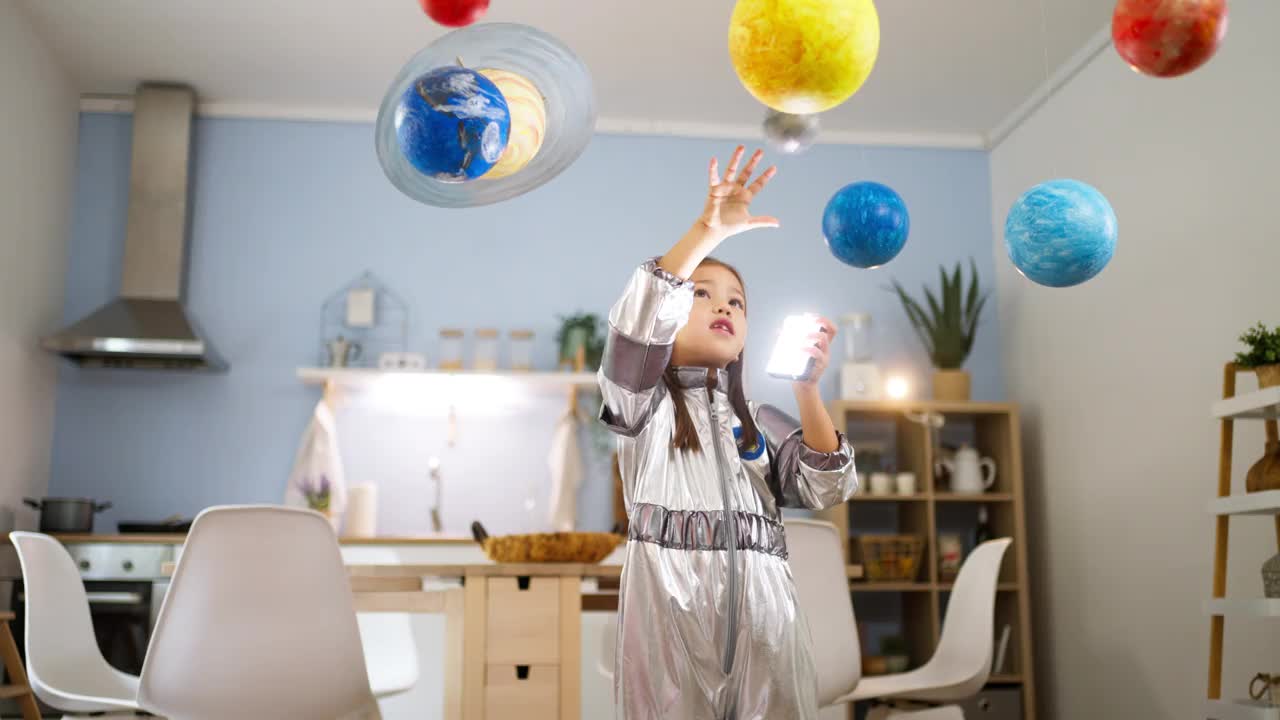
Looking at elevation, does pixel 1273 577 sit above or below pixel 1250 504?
below

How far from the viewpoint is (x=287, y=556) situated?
238 centimetres

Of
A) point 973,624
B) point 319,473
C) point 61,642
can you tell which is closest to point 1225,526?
point 973,624

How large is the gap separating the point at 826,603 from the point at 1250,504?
45.0 inches

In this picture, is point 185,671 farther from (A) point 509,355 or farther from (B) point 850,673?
(A) point 509,355

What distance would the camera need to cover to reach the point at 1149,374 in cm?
426

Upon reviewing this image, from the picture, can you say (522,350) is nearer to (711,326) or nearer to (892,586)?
(892,586)

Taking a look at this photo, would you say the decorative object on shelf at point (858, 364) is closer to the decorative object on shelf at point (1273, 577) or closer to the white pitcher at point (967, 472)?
the white pitcher at point (967, 472)

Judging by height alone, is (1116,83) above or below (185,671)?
above

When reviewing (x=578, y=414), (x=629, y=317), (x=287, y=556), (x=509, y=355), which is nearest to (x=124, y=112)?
(x=509, y=355)

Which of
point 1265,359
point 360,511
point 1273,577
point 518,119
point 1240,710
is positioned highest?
point 518,119

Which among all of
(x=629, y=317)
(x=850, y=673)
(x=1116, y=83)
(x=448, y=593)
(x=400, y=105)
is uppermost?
(x=1116, y=83)

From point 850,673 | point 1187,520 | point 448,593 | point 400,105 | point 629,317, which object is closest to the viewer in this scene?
point 629,317

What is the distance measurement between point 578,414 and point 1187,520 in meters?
2.59

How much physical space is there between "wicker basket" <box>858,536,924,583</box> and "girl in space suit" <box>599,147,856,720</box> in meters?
3.17
